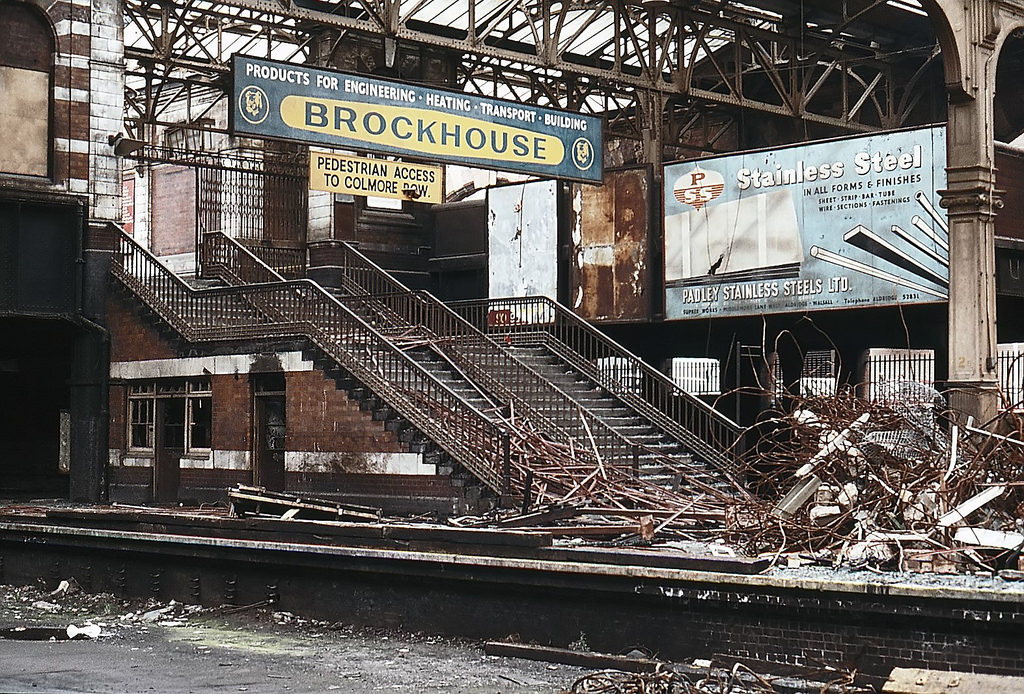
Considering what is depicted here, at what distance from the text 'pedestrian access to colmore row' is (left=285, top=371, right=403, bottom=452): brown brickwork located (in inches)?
175

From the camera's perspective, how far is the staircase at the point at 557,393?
22.4 meters

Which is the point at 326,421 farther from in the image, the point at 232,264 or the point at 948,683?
the point at 948,683

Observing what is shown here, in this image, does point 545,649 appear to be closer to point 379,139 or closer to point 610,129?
point 379,139

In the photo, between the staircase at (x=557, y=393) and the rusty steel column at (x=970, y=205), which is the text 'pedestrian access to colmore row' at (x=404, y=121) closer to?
the staircase at (x=557, y=393)

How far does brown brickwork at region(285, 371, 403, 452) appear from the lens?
70.2ft

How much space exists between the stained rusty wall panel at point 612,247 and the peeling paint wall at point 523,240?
573 mm

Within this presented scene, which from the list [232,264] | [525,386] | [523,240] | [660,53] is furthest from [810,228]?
[232,264]

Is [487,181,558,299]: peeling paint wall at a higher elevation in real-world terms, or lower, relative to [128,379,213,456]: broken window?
higher

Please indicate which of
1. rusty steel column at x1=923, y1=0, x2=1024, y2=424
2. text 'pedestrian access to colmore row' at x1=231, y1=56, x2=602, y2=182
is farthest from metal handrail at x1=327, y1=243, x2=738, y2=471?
rusty steel column at x1=923, y1=0, x2=1024, y2=424

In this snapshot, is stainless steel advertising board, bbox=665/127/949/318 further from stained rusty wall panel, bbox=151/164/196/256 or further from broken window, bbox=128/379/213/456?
stained rusty wall panel, bbox=151/164/196/256

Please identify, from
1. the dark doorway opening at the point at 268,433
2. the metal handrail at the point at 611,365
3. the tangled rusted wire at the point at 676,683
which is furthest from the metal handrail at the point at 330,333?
the tangled rusted wire at the point at 676,683

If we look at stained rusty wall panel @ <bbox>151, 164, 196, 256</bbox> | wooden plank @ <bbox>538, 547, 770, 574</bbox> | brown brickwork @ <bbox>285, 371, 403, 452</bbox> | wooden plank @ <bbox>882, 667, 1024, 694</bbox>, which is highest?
stained rusty wall panel @ <bbox>151, 164, 196, 256</bbox>

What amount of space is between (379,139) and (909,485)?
835cm

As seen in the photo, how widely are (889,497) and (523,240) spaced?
17.0 meters
